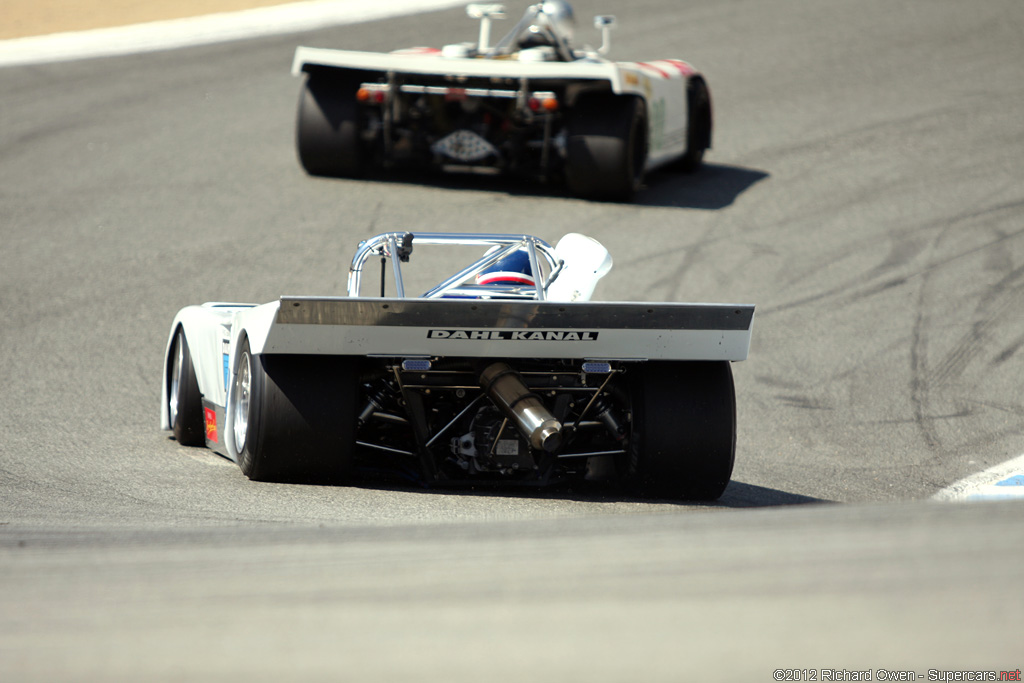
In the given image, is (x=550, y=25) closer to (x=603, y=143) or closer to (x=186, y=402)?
(x=603, y=143)

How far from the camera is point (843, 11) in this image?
21.2 metres

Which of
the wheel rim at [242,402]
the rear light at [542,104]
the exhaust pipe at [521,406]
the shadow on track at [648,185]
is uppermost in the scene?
the exhaust pipe at [521,406]

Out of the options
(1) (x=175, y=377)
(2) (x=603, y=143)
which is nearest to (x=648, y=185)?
(2) (x=603, y=143)

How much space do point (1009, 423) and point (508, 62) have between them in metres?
5.95

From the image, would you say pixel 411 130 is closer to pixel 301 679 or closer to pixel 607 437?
pixel 607 437

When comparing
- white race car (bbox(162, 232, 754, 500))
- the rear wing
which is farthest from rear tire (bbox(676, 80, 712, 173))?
the rear wing

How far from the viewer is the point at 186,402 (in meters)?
6.52

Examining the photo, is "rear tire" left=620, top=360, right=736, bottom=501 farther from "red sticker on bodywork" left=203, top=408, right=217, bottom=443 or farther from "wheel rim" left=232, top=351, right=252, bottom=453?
"red sticker on bodywork" left=203, top=408, right=217, bottom=443

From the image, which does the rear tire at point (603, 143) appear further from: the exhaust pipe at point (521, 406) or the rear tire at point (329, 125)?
the exhaust pipe at point (521, 406)

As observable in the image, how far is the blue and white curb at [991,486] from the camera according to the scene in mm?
5512

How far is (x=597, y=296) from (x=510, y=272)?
4.51m

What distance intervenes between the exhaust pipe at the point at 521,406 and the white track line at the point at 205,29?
564 inches

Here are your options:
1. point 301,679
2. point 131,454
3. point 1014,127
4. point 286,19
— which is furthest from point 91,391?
point 286,19

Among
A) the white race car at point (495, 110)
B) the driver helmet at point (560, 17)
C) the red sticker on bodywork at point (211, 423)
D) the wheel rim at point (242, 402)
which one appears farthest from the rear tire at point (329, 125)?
the wheel rim at point (242, 402)
